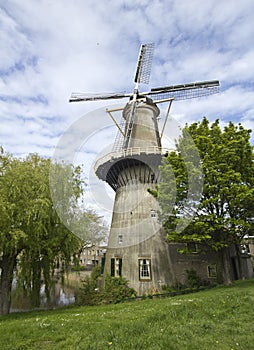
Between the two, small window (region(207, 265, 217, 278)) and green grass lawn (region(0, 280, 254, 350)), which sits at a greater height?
small window (region(207, 265, 217, 278))

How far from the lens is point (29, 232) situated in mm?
11773

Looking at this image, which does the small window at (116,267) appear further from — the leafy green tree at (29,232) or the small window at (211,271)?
the small window at (211,271)

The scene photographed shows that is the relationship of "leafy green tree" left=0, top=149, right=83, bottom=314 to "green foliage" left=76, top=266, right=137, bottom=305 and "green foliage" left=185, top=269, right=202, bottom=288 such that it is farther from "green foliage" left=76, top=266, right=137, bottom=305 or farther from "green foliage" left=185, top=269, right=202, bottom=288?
"green foliage" left=185, top=269, right=202, bottom=288

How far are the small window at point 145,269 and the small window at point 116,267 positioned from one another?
4.86 ft

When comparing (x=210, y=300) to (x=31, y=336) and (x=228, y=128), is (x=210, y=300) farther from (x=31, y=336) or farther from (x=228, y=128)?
(x=228, y=128)

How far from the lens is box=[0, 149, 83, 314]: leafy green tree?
37.6ft

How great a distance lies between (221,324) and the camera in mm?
6922

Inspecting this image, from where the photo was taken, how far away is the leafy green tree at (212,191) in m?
14.2

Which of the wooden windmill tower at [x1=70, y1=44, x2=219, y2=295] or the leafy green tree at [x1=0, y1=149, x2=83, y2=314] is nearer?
the leafy green tree at [x1=0, y1=149, x2=83, y2=314]

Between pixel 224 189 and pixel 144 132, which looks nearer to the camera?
pixel 224 189

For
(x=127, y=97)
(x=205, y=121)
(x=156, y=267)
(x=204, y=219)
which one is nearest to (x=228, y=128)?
(x=205, y=121)

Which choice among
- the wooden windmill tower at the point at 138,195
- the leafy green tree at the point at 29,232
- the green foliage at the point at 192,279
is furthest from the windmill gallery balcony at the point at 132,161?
the green foliage at the point at 192,279

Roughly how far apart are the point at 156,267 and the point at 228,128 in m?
10.5

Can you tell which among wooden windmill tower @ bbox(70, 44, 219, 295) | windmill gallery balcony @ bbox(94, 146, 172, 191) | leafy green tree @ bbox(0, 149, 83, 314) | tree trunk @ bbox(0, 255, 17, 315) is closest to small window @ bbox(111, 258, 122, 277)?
wooden windmill tower @ bbox(70, 44, 219, 295)
